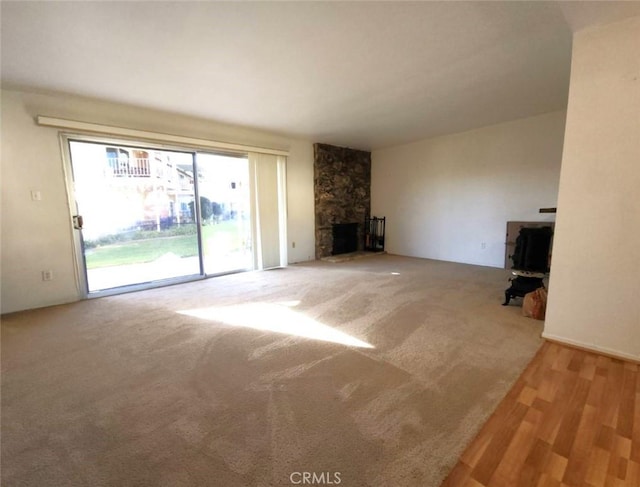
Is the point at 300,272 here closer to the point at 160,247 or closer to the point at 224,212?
the point at 224,212

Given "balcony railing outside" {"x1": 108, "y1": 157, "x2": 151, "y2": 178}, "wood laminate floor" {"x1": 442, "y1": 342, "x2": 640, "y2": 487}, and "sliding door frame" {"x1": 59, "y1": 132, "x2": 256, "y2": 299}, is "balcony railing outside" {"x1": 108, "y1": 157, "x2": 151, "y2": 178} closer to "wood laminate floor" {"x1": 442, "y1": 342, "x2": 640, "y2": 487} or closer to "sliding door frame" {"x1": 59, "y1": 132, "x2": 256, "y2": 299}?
"sliding door frame" {"x1": 59, "y1": 132, "x2": 256, "y2": 299}

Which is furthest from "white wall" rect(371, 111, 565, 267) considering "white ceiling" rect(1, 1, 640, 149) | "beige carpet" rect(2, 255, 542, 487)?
"beige carpet" rect(2, 255, 542, 487)

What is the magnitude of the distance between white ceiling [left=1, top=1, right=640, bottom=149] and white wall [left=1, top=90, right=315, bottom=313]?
266 mm

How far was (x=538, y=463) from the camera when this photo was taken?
123cm

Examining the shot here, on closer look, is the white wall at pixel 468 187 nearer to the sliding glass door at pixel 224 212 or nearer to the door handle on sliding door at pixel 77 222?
the sliding glass door at pixel 224 212

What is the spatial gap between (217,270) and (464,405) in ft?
13.7

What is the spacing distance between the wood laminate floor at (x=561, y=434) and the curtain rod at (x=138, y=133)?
4.54 metres

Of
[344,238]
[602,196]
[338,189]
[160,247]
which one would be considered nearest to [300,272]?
[344,238]

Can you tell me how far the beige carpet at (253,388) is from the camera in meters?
1.26

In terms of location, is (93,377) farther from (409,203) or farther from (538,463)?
(409,203)

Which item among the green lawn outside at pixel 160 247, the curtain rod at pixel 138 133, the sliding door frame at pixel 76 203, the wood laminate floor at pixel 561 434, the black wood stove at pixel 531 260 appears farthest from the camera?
the green lawn outside at pixel 160 247

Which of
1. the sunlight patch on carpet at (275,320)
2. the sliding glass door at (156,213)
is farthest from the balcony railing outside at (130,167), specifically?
the sunlight patch on carpet at (275,320)

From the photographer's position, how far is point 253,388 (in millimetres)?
1774

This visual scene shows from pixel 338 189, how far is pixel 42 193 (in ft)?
15.6
